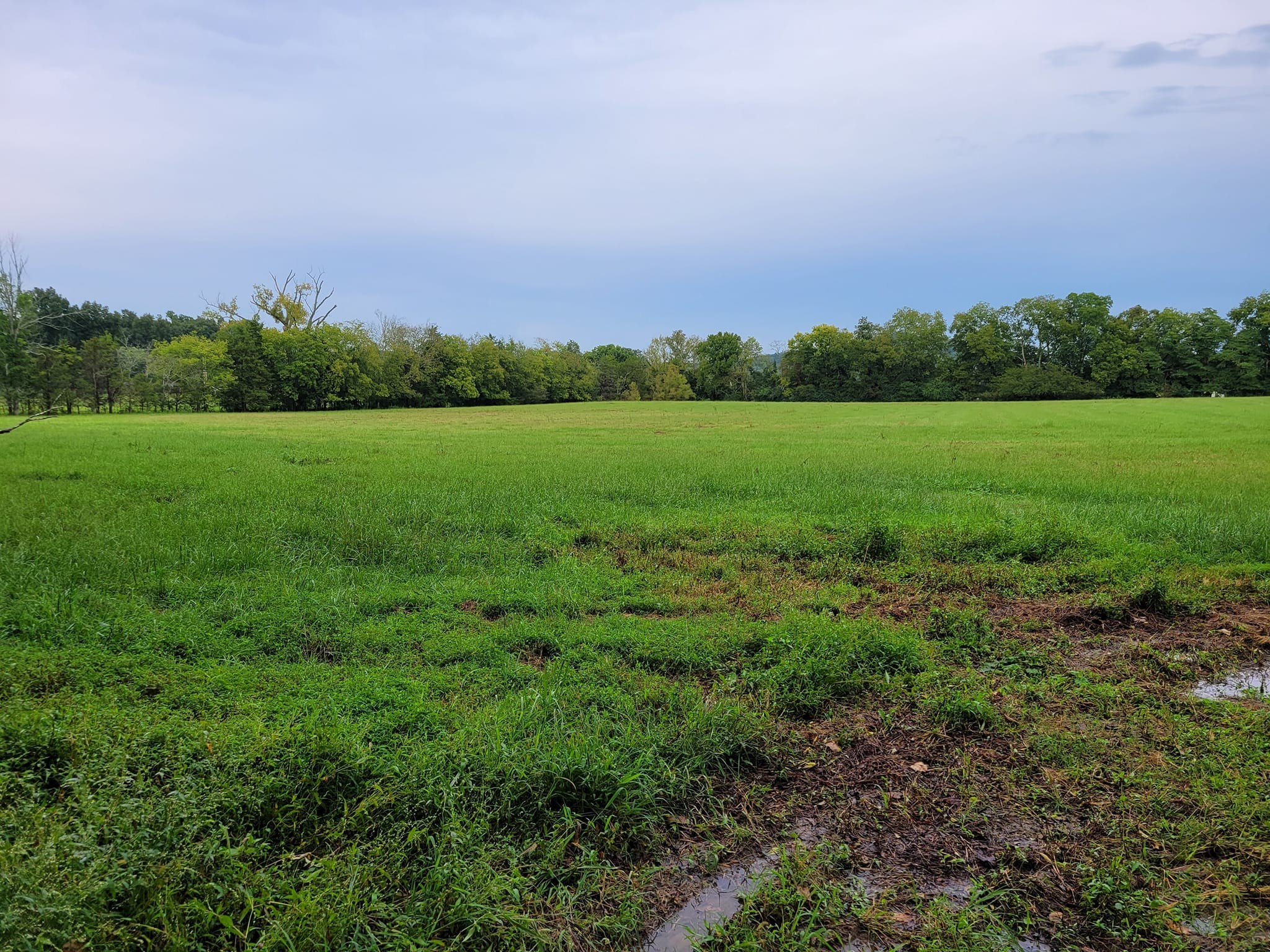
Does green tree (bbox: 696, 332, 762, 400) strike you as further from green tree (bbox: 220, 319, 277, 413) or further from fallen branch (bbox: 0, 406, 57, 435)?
fallen branch (bbox: 0, 406, 57, 435)

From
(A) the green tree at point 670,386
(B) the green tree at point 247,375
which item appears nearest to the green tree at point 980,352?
(A) the green tree at point 670,386

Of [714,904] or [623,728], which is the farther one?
[623,728]

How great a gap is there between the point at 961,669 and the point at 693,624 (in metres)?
2.27

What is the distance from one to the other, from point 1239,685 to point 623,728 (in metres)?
4.87

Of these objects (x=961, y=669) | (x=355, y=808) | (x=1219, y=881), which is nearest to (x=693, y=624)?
(x=961, y=669)

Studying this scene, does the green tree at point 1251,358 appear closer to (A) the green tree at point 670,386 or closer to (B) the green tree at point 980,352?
(B) the green tree at point 980,352

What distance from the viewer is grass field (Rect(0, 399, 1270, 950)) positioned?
287 cm

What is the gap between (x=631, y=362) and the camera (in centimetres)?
11050

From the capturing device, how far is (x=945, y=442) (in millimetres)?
24359

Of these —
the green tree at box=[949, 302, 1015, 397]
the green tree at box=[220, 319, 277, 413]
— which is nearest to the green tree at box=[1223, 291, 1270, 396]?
the green tree at box=[949, 302, 1015, 397]

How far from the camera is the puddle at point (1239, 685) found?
488 cm

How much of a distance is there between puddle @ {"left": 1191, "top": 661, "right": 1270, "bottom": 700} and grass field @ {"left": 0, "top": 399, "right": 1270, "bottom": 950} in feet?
0.51

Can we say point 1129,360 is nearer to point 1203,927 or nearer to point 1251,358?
point 1251,358

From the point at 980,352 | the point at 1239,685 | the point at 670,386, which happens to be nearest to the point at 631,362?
the point at 670,386
